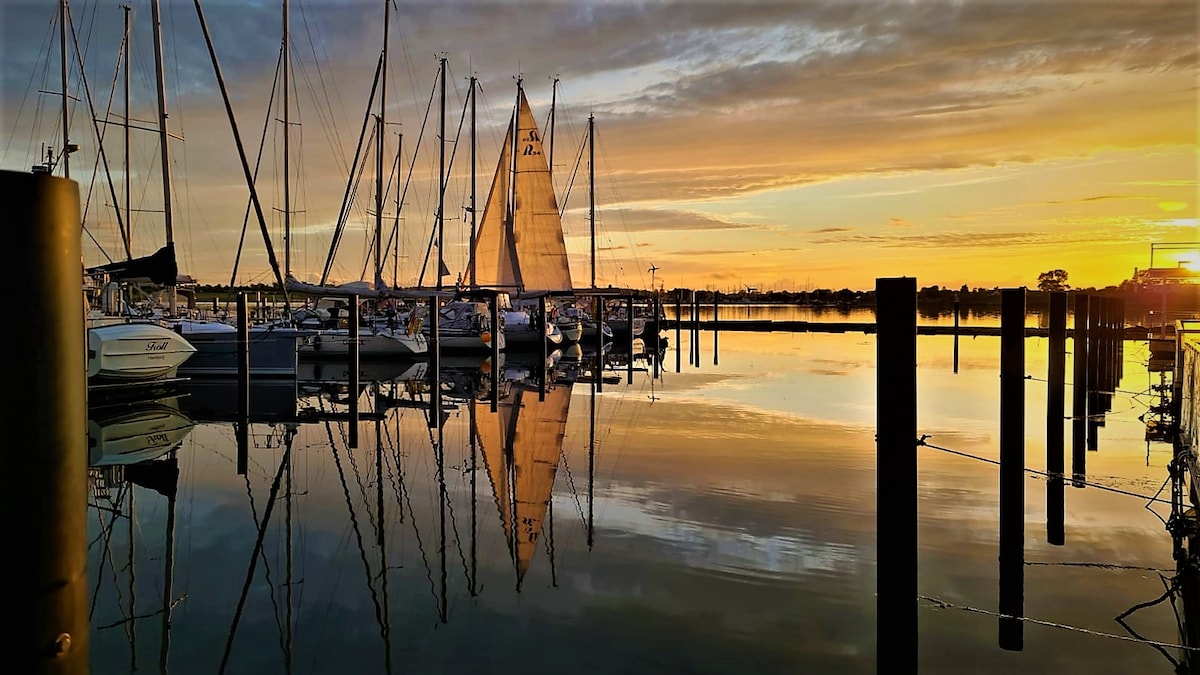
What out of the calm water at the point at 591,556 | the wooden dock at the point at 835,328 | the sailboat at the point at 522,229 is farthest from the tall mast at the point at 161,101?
the wooden dock at the point at 835,328

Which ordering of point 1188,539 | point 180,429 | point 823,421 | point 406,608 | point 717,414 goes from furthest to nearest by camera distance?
point 717,414 < point 823,421 < point 180,429 < point 1188,539 < point 406,608

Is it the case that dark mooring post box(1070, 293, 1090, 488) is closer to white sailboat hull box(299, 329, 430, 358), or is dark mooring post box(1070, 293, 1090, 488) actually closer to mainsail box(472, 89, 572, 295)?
white sailboat hull box(299, 329, 430, 358)

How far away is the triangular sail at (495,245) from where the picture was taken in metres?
46.4

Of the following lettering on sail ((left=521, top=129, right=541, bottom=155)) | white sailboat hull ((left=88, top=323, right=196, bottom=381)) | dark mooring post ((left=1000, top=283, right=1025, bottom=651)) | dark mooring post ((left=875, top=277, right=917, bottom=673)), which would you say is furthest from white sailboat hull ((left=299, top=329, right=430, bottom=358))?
dark mooring post ((left=875, top=277, right=917, bottom=673))

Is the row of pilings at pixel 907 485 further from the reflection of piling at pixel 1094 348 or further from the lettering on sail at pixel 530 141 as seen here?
the lettering on sail at pixel 530 141

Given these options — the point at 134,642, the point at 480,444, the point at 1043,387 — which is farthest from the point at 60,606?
the point at 1043,387

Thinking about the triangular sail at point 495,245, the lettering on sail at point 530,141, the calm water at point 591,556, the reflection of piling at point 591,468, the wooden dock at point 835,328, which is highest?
the lettering on sail at point 530,141

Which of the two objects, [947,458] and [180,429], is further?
[180,429]

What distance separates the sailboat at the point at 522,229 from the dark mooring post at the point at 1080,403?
27923mm

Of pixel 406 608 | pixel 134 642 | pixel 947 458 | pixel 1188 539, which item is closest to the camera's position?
pixel 134 642

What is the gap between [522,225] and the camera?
4681 centimetres

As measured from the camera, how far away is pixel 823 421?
20.4m

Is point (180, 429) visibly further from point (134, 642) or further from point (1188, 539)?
point (1188, 539)

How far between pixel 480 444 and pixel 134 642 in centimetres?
1016
